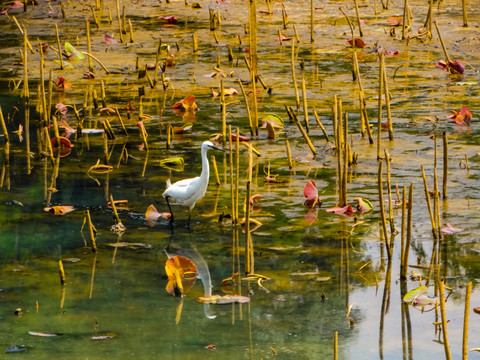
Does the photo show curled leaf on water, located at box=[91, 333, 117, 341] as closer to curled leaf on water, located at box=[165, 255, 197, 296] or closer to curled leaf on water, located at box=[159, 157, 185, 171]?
curled leaf on water, located at box=[165, 255, 197, 296]

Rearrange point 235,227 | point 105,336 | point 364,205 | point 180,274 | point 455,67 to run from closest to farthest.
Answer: point 105,336
point 180,274
point 235,227
point 364,205
point 455,67

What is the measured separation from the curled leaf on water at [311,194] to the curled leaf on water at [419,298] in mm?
1695

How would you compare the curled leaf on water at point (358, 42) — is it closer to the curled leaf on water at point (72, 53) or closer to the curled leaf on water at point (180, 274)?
the curled leaf on water at point (72, 53)

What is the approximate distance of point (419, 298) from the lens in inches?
181

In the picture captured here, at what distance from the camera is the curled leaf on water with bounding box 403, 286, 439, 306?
4.56 metres

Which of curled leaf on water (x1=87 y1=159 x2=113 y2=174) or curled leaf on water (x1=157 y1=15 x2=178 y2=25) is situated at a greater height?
curled leaf on water (x1=157 y1=15 x2=178 y2=25)

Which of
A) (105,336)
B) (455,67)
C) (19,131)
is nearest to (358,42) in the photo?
(455,67)

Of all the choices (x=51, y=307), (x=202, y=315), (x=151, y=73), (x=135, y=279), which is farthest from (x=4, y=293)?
(x=151, y=73)

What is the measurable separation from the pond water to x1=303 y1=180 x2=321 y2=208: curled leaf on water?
0.26 feet

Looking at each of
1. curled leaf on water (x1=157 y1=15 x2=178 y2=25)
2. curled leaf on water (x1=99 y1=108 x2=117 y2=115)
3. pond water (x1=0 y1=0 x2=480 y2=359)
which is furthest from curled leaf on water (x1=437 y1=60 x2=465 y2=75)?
curled leaf on water (x1=157 y1=15 x2=178 y2=25)

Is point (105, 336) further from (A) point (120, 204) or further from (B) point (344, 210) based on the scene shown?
(B) point (344, 210)

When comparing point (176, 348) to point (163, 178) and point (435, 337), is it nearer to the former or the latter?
point (435, 337)

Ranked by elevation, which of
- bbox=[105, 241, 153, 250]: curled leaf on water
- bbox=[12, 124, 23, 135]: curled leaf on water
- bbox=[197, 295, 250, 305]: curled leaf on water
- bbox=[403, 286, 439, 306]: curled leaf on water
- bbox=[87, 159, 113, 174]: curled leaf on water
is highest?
bbox=[12, 124, 23, 135]: curled leaf on water

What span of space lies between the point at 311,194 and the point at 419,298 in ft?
5.72
